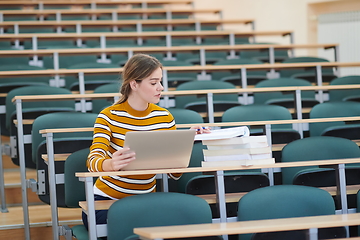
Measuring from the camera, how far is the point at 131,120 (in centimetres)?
190

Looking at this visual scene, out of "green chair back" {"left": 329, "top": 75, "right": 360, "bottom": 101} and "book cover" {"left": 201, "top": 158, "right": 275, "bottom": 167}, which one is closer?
"book cover" {"left": 201, "top": 158, "right": 275, "bottom": 167}

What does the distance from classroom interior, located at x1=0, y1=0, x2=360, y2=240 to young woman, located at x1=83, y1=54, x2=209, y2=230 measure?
5.6 inches

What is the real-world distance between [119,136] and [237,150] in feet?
1.47

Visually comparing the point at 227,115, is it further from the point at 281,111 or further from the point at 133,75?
the point at 133,75

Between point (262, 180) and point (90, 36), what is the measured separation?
2.74 metres

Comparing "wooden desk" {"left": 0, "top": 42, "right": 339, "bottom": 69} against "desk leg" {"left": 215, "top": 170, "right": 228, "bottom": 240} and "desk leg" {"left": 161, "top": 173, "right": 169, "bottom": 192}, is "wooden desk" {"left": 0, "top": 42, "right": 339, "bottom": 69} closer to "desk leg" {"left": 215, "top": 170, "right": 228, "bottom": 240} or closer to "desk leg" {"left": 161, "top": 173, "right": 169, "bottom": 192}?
"desk leg" {"left": 161, "top": 173, "right": 169, "bottom": 192}

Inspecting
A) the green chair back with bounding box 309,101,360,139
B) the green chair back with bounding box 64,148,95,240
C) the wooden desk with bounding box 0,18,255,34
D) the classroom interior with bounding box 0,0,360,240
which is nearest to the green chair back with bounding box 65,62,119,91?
the classroom interior with bounding box 0,0,360,240

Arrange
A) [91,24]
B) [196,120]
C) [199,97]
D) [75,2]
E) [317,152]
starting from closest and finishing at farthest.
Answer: [317,152], [196,120], [199,97], [91,24], [75,2]

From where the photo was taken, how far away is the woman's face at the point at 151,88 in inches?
73.8

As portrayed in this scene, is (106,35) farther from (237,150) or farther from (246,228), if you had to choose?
(246,228)

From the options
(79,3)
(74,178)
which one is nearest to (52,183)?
(74,178)

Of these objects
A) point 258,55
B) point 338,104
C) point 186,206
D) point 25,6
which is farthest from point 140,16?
point 186,206

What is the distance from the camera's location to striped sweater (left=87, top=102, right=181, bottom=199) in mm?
1832

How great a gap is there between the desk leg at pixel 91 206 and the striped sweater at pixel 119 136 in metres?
0.19
